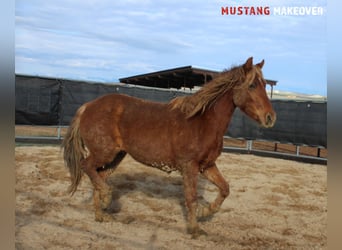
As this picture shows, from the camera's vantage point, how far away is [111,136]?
3.37 metres

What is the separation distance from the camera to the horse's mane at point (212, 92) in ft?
9.70

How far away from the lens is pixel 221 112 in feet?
9.88

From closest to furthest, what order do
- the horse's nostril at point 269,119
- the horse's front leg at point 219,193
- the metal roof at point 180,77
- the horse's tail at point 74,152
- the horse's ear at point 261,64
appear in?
the horse's nostril at point 269,119
the horse's ear at point 261,64
the horse's front leg at point 219,193
the horse's tail at point 74,152
the metal roof at point 180,77

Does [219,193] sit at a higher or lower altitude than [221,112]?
lower

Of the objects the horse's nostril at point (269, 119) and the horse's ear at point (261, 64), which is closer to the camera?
the horse's nostril at point (269, 119)

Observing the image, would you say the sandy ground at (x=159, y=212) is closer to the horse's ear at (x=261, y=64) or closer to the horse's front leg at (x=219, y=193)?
the horse's front leg at (x=219, y=193)

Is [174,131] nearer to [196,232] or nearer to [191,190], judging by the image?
[191,190]

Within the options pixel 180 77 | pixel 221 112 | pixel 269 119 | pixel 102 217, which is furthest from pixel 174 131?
pixel 180 77

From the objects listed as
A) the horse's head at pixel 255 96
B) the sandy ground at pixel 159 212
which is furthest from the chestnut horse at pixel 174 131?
the sandy ground at pixel 159 212

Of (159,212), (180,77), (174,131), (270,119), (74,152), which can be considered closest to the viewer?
(270,119)

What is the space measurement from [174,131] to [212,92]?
1.76 feet

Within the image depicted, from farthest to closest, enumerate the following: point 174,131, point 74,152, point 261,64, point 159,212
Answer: point 159,212 < point 74,152 < point 174,131 < point 261,64

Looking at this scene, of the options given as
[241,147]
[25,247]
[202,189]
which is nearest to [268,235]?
[202,189]

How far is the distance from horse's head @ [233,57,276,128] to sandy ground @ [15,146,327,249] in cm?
117
